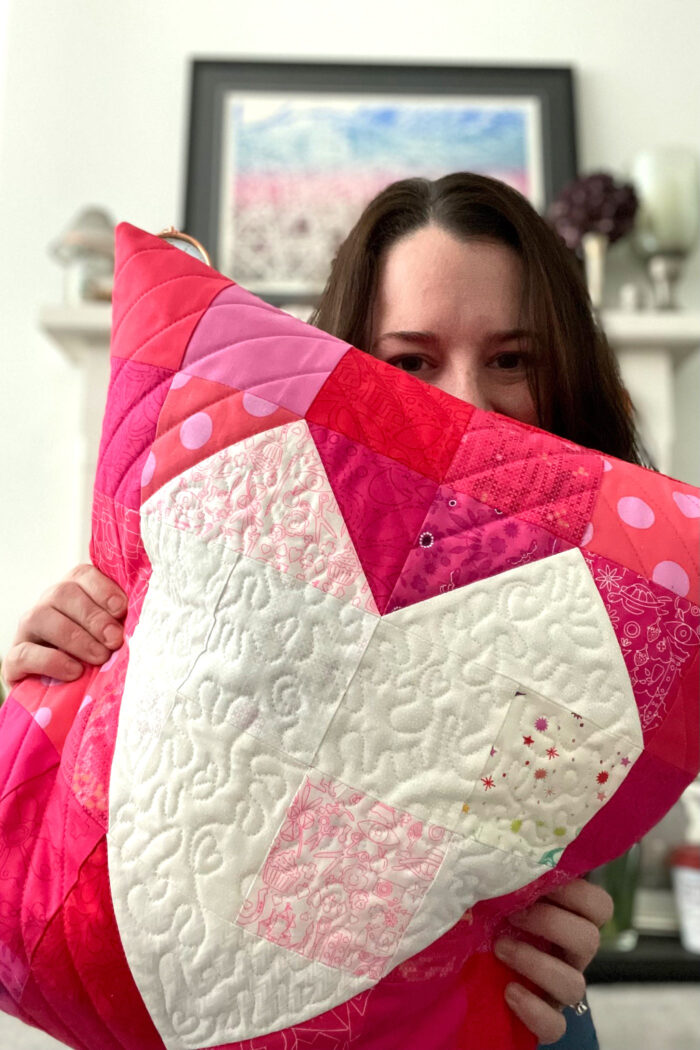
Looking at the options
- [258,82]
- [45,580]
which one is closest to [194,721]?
[45,580]

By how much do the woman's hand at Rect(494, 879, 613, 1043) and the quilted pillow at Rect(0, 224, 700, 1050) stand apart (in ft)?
0.05

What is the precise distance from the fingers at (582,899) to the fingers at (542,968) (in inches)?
1.2

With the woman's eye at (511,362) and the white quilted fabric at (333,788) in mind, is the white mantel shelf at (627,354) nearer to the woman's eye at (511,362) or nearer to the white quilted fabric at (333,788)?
the woman's eye at (511,362)

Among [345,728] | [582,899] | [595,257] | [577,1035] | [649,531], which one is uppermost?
[595,257]

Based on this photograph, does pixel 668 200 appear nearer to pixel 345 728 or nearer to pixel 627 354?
pixel 627 354

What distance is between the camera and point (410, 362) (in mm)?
701

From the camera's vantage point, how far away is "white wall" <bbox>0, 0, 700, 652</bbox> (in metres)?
1.79

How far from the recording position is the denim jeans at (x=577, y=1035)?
1.91 feet

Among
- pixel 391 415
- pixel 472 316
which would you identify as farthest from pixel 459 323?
pixel 391 415

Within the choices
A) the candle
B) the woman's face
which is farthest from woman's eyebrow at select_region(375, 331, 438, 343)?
the candle

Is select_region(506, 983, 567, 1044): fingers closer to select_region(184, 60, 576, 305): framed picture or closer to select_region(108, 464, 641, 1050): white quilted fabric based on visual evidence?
select_region(108, 464, 641, 1050): white quilted fabric

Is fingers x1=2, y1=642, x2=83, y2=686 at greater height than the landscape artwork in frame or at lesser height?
lesser

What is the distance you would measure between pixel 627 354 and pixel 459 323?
108 centimetres

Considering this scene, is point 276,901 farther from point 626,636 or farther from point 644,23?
point 644,23
